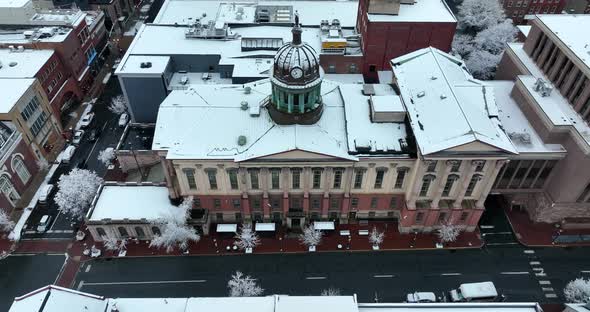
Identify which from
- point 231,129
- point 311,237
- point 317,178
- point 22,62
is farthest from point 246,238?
point 22,62

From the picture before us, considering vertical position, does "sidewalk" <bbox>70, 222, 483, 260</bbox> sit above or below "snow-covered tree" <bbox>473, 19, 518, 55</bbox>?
below

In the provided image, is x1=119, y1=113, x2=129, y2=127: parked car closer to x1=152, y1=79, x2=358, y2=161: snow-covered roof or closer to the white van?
x1=152, y1=79, x2=358, y2=161: snow-covered roof

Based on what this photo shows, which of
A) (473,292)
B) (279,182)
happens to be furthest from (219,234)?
(473,292)

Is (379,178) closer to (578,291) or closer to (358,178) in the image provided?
(358,178)

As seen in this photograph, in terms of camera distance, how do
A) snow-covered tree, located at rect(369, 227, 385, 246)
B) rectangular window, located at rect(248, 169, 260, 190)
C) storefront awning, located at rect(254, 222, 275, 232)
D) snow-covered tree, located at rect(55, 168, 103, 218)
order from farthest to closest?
snow-covered tree, located at rect(55, 168, 103, 218)
storefront awning, located at rect(254, 222, 275, 232)
snow-covered tree, located at rect(369, 227, 385, 246)
rectangular window, located at rect(248, 169, 260, 190)

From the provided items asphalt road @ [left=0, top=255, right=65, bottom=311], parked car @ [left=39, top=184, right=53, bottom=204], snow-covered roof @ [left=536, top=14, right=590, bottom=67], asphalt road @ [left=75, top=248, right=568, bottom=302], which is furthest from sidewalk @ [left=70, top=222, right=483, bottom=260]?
snow-covered roof @ [left=536, top=14, right=590, bottom=67]

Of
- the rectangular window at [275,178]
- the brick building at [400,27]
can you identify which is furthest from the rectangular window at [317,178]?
the brick building at [400,27]
